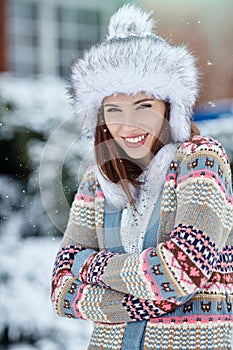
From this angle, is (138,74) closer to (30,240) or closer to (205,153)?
(205,153)

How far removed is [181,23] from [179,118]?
1162mm

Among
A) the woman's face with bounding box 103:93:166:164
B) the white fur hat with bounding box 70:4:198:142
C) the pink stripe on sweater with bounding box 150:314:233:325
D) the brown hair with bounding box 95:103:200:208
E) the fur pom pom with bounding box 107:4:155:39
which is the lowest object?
the pink stripe on sweater with bounding box 150:314:233:325

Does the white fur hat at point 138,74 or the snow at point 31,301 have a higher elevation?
the white fur hat at point 138,74

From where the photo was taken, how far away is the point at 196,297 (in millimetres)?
1114

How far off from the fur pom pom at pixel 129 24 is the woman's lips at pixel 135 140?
0.23m

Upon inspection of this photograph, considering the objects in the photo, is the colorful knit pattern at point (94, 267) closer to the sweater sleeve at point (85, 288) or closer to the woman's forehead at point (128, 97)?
the sweater sleeve at point (85, 288)

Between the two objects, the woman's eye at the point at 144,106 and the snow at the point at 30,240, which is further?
the snow at the point at 30,240

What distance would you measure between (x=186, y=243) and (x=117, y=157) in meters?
0.28

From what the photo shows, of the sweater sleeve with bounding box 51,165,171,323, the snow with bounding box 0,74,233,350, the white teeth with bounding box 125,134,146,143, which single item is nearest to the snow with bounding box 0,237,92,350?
the snow with bounding box 0,74,233,350

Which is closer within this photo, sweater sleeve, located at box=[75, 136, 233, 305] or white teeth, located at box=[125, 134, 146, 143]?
sweater sleeve, located at box=[75, 136, 233, 305]

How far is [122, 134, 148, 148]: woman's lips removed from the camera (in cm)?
121

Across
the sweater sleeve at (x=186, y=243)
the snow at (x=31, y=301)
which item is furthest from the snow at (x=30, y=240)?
the sweater sleeve at (x=186, y=243)

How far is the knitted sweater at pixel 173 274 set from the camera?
1.06 metres

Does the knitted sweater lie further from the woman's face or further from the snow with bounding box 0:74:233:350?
the snow with bounding box 0:74:233:350
